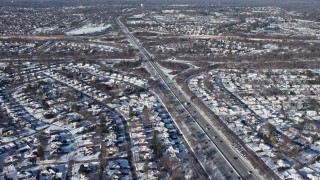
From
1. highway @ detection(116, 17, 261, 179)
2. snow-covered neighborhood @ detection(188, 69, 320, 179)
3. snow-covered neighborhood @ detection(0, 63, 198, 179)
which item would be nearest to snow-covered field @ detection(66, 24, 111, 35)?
snow-covered neighborhood @ detection(0, 63, 198, 179)

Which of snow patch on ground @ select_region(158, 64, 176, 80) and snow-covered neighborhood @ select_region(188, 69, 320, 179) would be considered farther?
snow patch on ground @ select_region(158, 64, 176, 80)

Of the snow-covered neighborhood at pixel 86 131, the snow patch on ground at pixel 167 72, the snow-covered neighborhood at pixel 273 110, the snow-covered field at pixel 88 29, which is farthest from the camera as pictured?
the snow-covered field at pixel 88 29

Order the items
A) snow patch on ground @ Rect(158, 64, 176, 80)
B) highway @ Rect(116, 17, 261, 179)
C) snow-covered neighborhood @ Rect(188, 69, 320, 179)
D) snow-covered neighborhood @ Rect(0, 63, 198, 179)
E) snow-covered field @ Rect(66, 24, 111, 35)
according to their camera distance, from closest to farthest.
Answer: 1. highway @ Rect(116, 17, 261, 179)
2. snow-covered neighborhood @ Rect(0, 63, 198, 179)
3. snow-covered neighborhood @ Rect(188, 69, 320, 179)
4. snow patch on ground @ Rect(158, 64, 176, 80)
5. snow-covered field @ Rect(66, 24, 111, 35)

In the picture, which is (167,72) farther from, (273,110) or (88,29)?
(88,29)

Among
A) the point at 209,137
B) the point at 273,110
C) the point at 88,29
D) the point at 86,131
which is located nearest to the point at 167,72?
the point at 273,110

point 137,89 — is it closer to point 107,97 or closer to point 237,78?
point 107,97

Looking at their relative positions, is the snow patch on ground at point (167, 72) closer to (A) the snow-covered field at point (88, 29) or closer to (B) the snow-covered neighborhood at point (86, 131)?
(B) the snow-covered neighborhood at point (86, 131)

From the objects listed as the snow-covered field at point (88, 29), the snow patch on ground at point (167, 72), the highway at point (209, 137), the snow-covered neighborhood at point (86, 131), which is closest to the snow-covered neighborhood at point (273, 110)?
the highway at point (209, 137)

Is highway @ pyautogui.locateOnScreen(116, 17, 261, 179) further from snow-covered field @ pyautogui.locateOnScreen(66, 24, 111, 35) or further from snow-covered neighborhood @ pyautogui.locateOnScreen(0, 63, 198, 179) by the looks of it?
snow-covered field @ pyautogui.locateOnScreen(66, 24, 111, 35)
